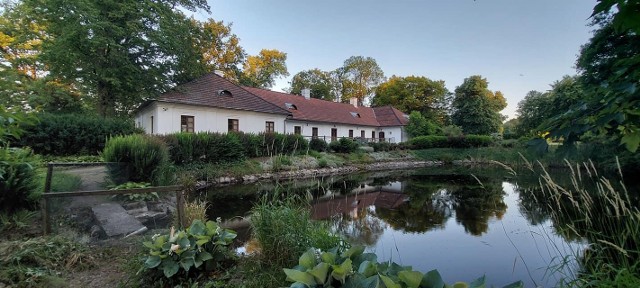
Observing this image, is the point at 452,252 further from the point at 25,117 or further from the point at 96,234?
the point at 25,117

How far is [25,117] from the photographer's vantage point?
2186mm

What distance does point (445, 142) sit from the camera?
26609 millimetres

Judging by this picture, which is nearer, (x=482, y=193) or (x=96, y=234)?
(x=96, y=234)

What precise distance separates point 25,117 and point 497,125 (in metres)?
38.8

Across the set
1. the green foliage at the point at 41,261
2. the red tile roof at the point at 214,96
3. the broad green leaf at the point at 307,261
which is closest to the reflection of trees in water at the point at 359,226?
the broad green leaf at the point at 307,261

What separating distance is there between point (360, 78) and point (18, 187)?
41.8 metres

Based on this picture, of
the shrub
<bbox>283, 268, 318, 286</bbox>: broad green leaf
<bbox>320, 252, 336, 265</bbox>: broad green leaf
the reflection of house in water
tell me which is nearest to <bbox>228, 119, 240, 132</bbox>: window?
the shrub

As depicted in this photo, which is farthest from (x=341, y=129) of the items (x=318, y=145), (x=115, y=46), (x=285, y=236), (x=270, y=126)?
(x=285, y=236)

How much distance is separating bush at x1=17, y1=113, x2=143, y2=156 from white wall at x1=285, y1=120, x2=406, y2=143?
13.0 metres

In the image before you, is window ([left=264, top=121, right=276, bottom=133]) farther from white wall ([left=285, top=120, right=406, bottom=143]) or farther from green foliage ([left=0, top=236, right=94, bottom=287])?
green foliage ([left=0, top=236, right=94, bottom=287])

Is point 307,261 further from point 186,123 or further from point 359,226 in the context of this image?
point 186,123

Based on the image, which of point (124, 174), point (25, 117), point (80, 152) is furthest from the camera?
point (80, 152)

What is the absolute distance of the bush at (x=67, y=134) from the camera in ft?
33.3

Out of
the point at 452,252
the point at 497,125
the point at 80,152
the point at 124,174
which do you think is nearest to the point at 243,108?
the point at 80,152
